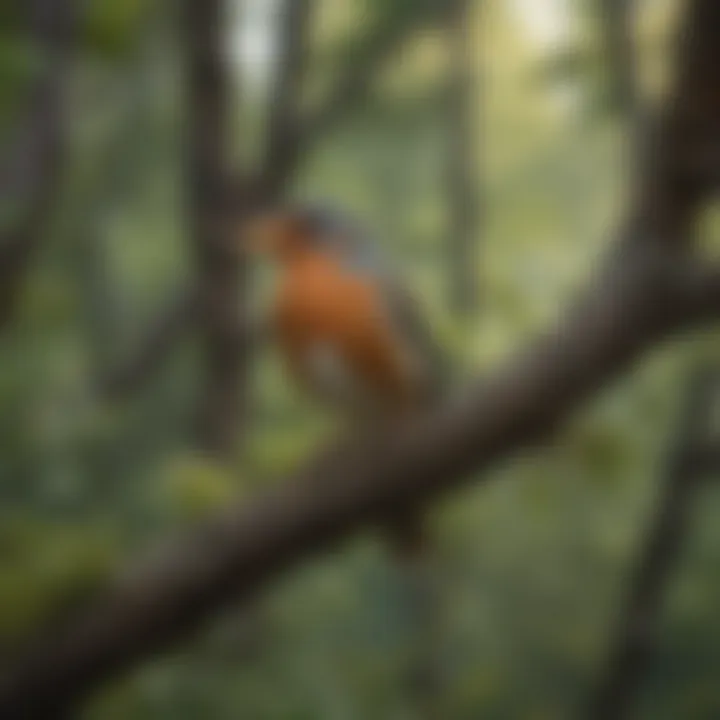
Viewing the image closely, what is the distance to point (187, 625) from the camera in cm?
122

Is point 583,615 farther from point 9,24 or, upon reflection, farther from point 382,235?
point 9,24

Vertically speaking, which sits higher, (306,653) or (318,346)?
(318,346)

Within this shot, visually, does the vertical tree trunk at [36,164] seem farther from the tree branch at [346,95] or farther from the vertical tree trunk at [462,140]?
the vertical tree trunk at [462,140]

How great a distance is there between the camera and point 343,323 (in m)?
1.24

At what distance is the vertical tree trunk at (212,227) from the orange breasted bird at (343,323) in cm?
3

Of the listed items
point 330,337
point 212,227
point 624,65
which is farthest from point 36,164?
point 624,65

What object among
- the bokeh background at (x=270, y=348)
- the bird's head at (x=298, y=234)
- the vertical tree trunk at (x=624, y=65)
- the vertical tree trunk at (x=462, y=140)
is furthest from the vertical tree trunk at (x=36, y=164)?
the vertical tree trunk at (x=624, y=65)

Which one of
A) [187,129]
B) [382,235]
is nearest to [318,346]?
[382,235]

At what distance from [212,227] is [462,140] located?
189mm

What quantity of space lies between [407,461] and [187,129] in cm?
30

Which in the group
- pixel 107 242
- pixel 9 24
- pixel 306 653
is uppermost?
pixel 9 24

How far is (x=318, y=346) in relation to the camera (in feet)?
4.02

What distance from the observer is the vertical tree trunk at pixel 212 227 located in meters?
1.23

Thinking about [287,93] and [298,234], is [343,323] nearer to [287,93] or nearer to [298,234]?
[298,234]
